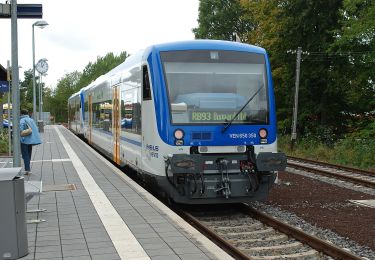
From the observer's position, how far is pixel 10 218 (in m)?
5.16

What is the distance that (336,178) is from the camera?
1480 cm

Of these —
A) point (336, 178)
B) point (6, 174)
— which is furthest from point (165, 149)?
point (336, 178)

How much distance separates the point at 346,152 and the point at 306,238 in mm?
15095

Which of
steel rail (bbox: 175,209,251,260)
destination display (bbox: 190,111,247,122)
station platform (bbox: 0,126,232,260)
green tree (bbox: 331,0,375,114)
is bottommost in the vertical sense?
steel rail (bbox: 175,209,251,260)

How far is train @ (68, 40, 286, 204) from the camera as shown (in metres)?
8.97

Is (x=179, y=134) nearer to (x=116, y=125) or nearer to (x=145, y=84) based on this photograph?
(x=145, y=84)

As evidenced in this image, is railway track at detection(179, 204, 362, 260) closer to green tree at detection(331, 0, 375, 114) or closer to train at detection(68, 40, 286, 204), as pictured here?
train at detection(68, 40, 286, 204)

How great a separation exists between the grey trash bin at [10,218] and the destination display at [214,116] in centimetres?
442

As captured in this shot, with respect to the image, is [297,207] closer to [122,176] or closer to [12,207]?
[122,176]

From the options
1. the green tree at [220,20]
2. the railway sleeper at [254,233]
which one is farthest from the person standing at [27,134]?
the green tree at [220,20]

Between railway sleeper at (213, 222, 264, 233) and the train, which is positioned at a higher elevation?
the train

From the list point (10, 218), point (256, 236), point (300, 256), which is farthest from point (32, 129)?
point (300, 256)

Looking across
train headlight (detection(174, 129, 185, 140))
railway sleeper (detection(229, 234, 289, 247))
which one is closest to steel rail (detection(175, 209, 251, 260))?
railway sleeper (detection(229, 234, 289, 247))

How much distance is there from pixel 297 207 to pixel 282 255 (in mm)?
3539
